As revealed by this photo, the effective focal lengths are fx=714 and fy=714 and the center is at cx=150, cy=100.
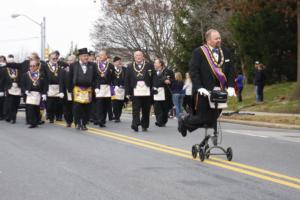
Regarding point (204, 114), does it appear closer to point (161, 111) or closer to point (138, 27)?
point (161, 111)

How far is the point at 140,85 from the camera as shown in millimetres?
16406

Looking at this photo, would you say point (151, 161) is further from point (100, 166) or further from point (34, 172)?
point (34, 172)

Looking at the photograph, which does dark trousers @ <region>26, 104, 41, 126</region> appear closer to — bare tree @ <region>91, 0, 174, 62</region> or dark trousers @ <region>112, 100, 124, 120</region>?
dark trousers @ <region>112, 100, 124, 120</region>

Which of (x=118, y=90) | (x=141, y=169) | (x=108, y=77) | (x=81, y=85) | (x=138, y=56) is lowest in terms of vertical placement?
(x=141, y=169)

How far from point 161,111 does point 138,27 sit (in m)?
33.6

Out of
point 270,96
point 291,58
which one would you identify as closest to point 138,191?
point 270,96

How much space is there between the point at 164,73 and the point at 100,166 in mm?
9604

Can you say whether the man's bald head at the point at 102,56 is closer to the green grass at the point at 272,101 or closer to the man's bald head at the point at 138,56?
the man's bald head at the point at 138,56

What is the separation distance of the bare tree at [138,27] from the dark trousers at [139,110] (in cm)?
2990

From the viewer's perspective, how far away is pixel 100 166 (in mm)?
10008

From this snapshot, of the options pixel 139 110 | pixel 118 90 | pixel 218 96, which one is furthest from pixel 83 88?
pixel 218 96

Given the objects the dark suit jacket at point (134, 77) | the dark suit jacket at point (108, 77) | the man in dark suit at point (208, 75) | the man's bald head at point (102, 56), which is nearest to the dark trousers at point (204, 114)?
the man in dark suit at point (208, 75)

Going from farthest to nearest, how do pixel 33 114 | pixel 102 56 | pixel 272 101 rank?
1. pixel 272 101
2. pixel 102 56
3. pixel 33 114

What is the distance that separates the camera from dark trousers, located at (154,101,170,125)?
1834 cm
